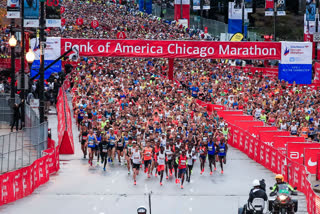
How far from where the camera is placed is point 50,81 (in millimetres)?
45031

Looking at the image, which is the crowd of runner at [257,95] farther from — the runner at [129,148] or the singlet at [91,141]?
the singlet at [91,141]

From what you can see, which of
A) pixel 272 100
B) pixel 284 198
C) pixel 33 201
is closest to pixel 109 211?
pixel 33 201

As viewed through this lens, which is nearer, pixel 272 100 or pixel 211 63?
pixel 272 100

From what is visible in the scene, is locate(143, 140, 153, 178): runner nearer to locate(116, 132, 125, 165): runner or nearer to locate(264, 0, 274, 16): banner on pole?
locate(116, 132, 125, 165): runner

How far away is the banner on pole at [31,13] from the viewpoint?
31.3 metres

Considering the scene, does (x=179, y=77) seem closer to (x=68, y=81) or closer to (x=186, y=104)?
(x=68, y=81)

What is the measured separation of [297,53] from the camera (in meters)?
40.2

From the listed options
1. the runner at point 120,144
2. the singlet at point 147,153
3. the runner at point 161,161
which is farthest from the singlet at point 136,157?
the runner at point 120,144

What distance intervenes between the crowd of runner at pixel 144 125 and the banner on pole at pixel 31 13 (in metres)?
4.78

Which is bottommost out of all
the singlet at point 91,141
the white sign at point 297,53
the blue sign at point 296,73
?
the singlet at point 91,141

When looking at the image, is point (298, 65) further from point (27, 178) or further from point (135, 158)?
point (27, 178)

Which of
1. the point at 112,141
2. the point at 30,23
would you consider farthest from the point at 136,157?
the point at 30,23

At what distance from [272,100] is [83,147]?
1479 cm

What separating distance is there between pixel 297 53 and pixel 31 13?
52.9ft
